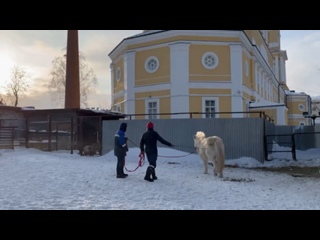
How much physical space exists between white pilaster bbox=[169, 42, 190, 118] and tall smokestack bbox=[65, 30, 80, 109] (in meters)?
12.3

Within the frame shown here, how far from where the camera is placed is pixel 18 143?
20.9 meters

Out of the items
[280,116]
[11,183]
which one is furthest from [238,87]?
[11,183]

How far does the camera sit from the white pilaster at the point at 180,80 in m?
27.0

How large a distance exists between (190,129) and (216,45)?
12.3 metres

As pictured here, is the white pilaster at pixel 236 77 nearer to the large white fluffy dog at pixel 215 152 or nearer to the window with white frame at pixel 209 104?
the window with white frame at pixel 209 104

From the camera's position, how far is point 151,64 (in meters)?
29.0

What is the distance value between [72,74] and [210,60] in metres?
15.5

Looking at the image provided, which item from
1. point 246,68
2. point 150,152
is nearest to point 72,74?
point 246,68

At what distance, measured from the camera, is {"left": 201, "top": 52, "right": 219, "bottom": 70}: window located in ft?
90.1

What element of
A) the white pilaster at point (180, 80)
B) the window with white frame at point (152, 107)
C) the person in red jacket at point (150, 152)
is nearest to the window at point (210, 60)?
the white pilaster at point (180, 80)

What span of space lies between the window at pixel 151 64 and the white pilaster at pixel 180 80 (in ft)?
6.48

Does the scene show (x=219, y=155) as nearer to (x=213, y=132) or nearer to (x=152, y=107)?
(x=213, y=132)

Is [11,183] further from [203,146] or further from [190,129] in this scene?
[190,129]

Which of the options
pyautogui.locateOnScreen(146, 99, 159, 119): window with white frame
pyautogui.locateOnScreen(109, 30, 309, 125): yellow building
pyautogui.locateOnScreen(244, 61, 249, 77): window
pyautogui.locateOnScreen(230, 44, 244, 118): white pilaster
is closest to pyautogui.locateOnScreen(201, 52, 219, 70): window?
pyautogui.locateOnScreen(109, 30, 309, 125): yellow building
